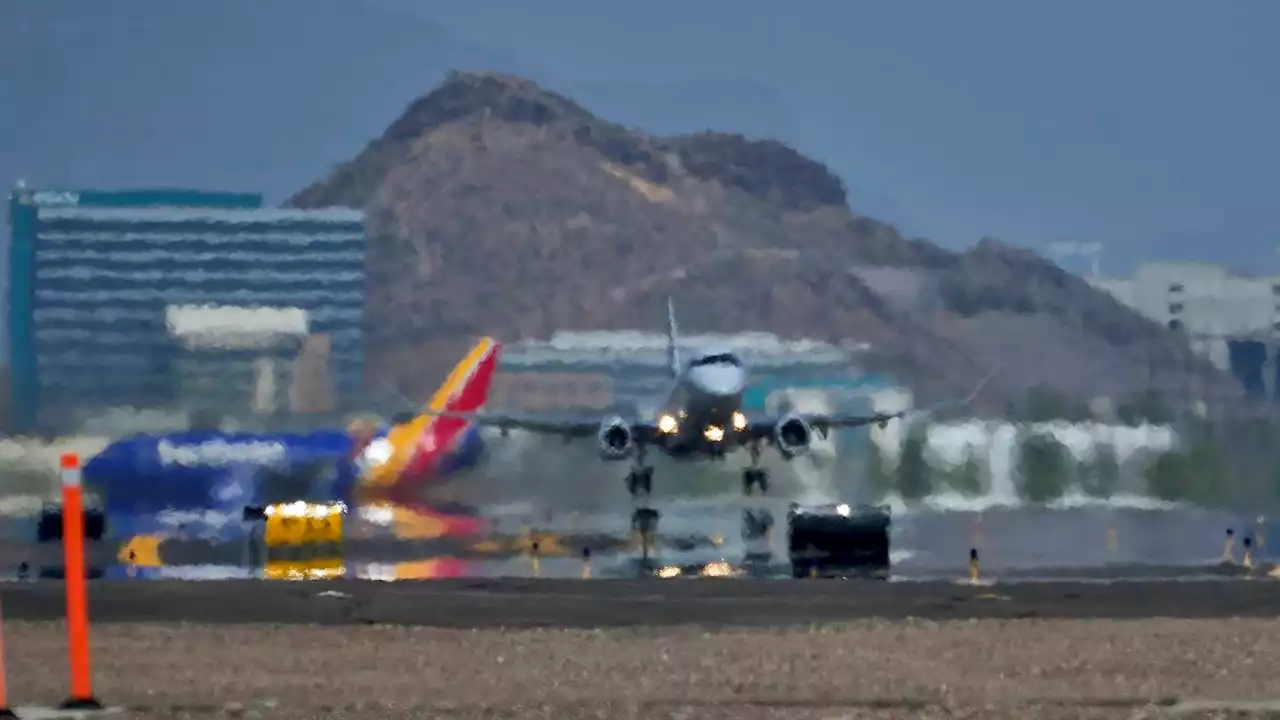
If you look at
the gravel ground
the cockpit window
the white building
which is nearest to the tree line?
the cockpit window

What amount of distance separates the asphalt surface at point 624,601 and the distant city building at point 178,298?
48.1m

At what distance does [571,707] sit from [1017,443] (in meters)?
53.6

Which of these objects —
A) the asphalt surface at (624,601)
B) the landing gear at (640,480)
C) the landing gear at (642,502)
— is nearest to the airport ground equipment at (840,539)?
the landing gear at (642,502)

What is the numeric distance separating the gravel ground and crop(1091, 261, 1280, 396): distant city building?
210ft

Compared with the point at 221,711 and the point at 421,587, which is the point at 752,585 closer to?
the point at 421,587

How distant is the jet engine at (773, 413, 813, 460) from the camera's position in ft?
190

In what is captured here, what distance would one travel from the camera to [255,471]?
63.5 metres

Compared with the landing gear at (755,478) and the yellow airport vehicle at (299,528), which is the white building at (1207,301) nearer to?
the landing gear at (755,478)

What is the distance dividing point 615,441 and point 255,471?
11.6m

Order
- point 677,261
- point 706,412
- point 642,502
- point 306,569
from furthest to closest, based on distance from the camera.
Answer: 1. point 677,261
2. point 642,502
3. point 706,412
4. point 306,569

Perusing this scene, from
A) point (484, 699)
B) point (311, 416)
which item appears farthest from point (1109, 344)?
point (484, 699)

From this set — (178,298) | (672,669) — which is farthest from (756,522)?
(178,298)

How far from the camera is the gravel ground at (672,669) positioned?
16.8 meters

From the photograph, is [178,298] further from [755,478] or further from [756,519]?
[756,519]
